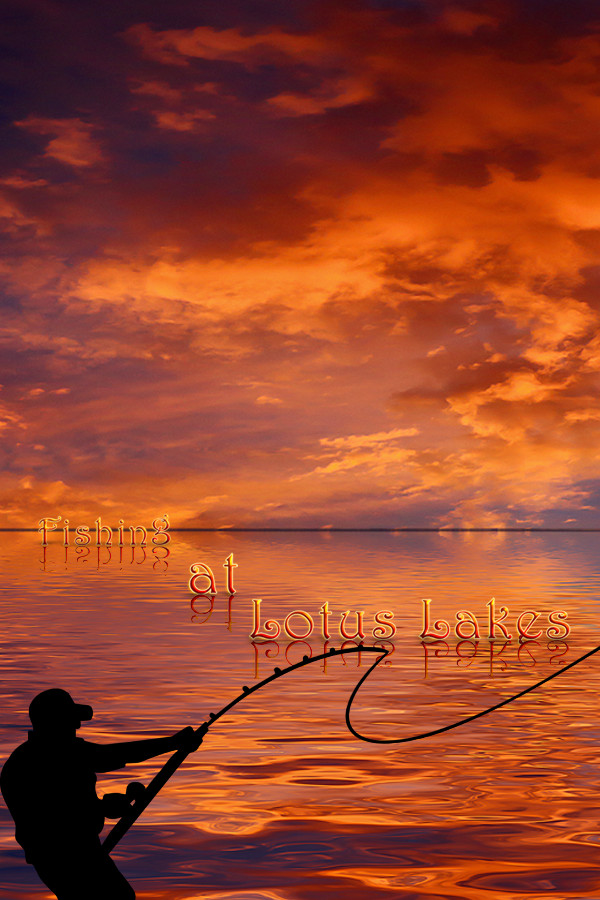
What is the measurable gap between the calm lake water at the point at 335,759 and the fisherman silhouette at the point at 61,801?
99.2 inches

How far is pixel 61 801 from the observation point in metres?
6.14

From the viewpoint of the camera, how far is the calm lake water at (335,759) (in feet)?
30.1

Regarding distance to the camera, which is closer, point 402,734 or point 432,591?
point 402,734

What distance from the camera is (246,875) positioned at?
9094mm

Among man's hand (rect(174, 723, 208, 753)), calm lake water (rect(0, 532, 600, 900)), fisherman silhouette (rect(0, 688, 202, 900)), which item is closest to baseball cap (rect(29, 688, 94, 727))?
fisherman silhouette (rect(0, 688, 202, 900))

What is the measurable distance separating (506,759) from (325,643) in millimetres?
12074

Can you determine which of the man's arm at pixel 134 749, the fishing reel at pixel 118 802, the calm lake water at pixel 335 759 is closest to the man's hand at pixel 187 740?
the man's arm at pixel 134 749

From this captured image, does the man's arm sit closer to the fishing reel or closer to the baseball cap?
the fishing reel

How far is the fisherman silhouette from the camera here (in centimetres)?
609

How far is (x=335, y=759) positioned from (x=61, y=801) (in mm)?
7260

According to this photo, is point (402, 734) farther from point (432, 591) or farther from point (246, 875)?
point (432, 591)

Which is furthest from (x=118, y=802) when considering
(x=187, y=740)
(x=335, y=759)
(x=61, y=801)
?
(x=335, y=759)

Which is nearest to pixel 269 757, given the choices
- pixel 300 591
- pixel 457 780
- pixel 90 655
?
pixel 457 780

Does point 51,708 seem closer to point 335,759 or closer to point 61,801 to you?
point 61,801
